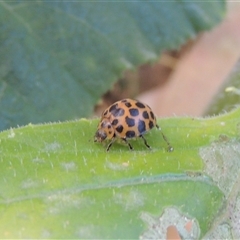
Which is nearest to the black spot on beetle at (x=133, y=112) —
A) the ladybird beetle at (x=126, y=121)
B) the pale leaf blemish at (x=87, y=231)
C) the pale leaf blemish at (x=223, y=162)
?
the ladybird beetle at (x=126, y=121)

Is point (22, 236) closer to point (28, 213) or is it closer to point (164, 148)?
point (28, 213)

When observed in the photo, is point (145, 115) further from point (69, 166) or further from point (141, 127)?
point (69, 166)

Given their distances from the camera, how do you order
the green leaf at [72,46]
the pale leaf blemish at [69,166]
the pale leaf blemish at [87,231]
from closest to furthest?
the pale leaf blemish at [87,231] → the pale leaf blemish at [69,166] → the green leaf at [72,46]

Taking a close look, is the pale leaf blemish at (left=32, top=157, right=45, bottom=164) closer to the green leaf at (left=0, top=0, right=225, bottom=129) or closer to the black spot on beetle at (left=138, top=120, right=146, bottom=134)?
the black spot on beetle at (left=138, top=120, right=146, bottom=134)

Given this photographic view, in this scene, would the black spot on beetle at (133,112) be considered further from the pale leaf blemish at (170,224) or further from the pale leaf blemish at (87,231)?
the pale leaf blemish at (87,231)

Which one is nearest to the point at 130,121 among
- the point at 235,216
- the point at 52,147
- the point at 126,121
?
the point at 126,121

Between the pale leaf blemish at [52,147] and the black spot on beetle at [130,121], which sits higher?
the black spot on beetle at [130,121]
